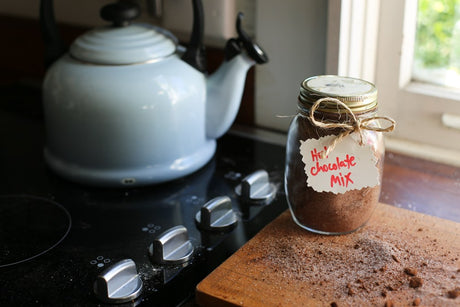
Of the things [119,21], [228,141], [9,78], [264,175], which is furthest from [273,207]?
[9,78]

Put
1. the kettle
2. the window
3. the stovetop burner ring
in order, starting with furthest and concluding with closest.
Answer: the window → the kettle → the stovetop burner ring

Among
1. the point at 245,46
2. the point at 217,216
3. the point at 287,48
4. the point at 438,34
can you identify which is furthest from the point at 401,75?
the point at 217,216

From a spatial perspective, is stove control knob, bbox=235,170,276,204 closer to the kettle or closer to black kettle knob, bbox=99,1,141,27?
the kettle

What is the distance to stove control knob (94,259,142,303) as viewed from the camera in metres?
0.73

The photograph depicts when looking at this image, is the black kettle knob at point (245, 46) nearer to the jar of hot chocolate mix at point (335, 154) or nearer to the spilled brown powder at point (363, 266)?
the jar of hot chocolate mix at point (335, 154)

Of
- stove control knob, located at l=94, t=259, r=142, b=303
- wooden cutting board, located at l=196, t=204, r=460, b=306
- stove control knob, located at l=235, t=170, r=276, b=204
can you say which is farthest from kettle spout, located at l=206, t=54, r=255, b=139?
stove control knob, located at l=94, t=259, r=142, b=303

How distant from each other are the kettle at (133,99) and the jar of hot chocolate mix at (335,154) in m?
0.22

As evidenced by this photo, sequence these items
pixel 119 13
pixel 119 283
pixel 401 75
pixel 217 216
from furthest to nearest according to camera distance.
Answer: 1. pixel 401 75
2. pixel 119 13
3. pixel 217 216
4. pixel 119 283

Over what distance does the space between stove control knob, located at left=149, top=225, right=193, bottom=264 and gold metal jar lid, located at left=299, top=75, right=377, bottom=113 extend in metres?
0.24

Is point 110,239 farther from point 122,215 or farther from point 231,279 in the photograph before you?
point 231,279

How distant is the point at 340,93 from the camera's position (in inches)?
31.0

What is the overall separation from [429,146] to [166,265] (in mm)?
586

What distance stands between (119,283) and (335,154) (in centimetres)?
32

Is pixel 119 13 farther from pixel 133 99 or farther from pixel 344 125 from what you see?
pixel 344 125
